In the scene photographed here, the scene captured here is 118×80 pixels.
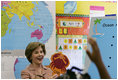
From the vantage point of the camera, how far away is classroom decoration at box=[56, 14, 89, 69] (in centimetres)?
216

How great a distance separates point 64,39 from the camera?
218 centimetres

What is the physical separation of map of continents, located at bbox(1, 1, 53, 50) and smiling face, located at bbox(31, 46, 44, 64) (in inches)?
6.2

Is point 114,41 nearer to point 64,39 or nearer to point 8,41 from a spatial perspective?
point 64,39

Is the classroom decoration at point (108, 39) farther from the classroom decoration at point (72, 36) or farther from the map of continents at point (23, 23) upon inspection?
the map of continents at point (23, 23)

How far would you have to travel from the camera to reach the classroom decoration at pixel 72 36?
7.10 feet

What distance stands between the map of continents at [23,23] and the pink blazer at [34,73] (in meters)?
0.26

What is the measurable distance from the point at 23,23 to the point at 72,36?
0.62 meters

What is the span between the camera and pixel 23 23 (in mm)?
2025

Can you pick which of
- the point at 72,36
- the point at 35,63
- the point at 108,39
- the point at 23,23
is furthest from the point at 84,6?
the point at 35,63

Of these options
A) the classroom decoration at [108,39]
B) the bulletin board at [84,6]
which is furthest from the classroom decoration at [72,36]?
the classroom decoration at [108,39]

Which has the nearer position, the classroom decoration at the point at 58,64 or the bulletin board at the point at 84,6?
the classroom decoration at the point at 58,64

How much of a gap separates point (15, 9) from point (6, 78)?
2.60 ft

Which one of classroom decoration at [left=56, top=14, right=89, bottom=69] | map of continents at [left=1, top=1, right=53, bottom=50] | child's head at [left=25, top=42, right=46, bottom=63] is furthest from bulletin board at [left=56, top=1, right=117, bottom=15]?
child's head at [left=25, top=42, right=46, bottom=63]

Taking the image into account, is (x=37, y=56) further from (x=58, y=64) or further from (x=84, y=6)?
(x=84, y=6)
